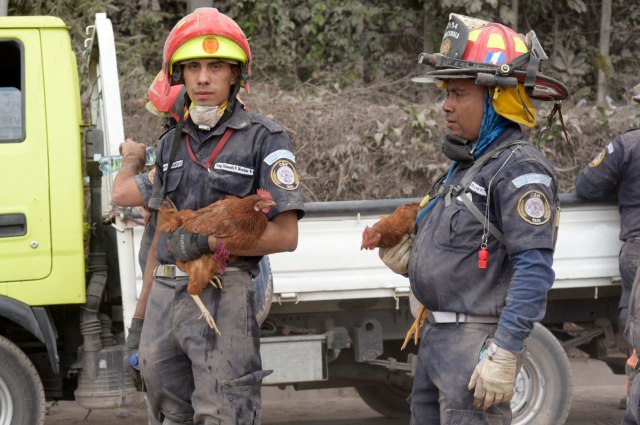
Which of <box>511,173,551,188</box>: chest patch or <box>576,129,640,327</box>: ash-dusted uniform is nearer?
<box>511,173,551,188</box>: chest patch

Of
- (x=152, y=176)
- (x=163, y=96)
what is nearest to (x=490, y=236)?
(x=152, y=176)

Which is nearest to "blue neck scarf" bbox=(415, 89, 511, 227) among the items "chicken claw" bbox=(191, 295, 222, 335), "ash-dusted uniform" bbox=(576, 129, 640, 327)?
"chicken claw" bbox=(191, 295, 222, 335)

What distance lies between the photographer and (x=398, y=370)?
5.87 meters

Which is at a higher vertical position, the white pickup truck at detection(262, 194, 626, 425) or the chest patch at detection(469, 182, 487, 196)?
the chest patch at detection(469, 182, 487, 196)

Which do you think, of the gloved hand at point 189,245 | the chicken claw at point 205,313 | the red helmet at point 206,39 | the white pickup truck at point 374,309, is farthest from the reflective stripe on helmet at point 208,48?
the white pickup truck at point 374,309

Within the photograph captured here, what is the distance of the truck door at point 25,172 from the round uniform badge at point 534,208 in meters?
2.81

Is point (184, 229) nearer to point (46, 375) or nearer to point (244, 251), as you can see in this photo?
point (244, 251)

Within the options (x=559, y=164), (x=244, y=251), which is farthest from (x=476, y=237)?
(x=559, y=164)

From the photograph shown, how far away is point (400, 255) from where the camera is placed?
379cm

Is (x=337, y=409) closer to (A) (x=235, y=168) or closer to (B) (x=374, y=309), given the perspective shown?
(B) (x=374, y=309)

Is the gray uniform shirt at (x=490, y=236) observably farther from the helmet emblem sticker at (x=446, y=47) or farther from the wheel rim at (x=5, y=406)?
the wheel rim at (x=5, y=406)

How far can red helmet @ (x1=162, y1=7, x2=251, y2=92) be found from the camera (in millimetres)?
3646

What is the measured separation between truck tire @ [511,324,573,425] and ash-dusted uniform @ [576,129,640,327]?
1.45 feet

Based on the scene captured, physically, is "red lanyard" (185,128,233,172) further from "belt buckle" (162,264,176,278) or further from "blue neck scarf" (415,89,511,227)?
"blue neck scarf" (415,89,511,227)
